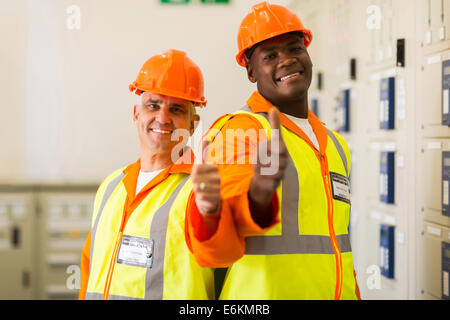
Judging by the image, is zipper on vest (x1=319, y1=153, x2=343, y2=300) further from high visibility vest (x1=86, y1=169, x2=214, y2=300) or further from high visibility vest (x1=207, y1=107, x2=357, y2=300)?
high visibility vest (x1=86, y1=169, x2=214, y2=300)

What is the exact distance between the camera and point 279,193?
115 centimetres

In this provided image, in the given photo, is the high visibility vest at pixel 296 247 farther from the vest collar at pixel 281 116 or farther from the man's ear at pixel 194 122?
the man's ear at pixel 194 122

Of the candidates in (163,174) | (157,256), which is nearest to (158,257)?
(157,256)

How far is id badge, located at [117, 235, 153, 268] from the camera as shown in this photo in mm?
1363

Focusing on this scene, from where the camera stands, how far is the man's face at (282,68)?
1257mm

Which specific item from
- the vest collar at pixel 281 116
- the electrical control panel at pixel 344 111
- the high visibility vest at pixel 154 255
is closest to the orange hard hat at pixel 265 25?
the vest collar at pixel 281 116

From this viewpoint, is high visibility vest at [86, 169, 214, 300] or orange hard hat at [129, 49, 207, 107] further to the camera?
orange hard hat at [129, 49, 207, 107]

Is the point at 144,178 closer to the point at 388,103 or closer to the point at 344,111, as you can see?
the point at 388,103

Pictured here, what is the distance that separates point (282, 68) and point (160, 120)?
0.47 metres

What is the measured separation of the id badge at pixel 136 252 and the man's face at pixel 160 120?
1.06 ft

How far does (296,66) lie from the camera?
49.4 inches

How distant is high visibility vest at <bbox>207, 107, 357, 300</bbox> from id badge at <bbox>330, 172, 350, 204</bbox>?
1.7 inches

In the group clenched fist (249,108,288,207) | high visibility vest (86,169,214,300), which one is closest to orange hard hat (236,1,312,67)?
clenched fist (249,108,288,207)
